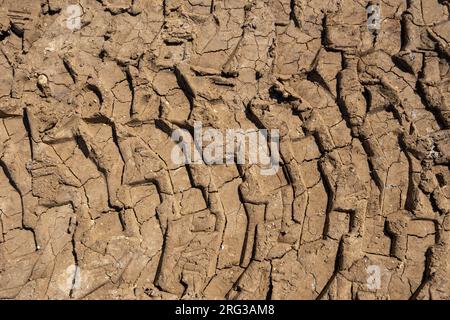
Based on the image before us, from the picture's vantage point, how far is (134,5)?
138 inches

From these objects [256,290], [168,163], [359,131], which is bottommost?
[256,290]

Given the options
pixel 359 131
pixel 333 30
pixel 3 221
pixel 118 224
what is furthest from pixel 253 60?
pixel 3 221

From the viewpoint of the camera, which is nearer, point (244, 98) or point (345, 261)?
point (345, 261)

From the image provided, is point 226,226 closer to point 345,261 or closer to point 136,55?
point 345,261

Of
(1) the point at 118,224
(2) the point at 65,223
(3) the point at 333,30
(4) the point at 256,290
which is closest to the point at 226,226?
(4) the point at 256,290

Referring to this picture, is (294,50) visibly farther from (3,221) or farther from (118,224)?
(3,221)

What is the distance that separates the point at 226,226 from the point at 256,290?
432mm

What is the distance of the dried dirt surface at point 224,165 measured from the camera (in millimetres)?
3184

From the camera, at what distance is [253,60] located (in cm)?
342

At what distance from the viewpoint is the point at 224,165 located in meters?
3.32

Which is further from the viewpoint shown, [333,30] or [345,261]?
[333,30]

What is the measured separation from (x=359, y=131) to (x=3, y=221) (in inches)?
92.1

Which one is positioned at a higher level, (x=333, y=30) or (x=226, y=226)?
(x=333, y=30)

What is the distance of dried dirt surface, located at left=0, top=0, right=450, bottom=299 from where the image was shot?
3184 mm
